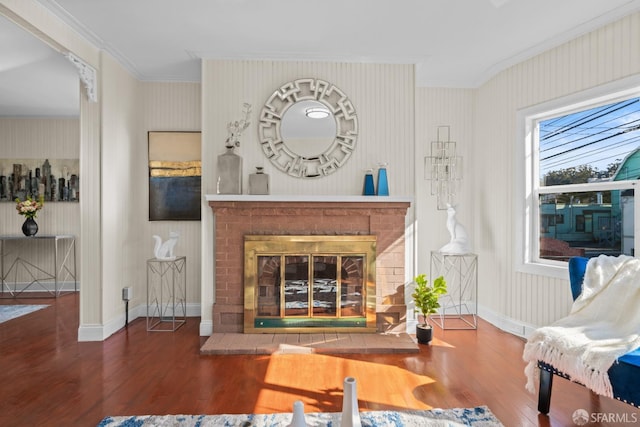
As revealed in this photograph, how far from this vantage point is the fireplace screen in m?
3.47

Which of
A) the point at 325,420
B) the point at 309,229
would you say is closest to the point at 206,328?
the point at 309,229

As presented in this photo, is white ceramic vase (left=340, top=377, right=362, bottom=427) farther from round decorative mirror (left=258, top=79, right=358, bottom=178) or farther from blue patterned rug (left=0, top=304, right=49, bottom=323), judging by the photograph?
blue patterned rug (left=0, top=304, right=49, bottom=323)

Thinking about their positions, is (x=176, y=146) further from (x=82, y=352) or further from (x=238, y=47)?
(x=82, y=352)

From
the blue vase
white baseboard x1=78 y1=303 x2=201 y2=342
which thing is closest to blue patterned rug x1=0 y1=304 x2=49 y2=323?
white baseboard x1=78 y1=303 x2=201 y2=342

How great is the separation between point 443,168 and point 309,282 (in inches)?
80.2

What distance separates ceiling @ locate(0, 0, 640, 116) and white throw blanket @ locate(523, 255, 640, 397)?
189 cm

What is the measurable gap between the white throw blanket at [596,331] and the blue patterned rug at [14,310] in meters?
5.06

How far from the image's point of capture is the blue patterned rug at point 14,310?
419 centimetres

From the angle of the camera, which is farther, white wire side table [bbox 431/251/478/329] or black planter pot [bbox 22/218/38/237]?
black planter pot [bbox 22/218/38/237]

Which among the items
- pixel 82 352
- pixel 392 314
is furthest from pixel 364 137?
pixel 82 352

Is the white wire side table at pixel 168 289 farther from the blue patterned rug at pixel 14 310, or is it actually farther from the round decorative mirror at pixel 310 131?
the round decorative mirror at pixel 310 131

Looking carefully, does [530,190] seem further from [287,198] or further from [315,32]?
[315,32]

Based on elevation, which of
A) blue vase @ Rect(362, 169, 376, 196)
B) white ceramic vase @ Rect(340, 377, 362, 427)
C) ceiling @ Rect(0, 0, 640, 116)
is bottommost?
white ceramic vase @ Rect(340, 377, 362, 427)

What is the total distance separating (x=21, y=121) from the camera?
18.5 feet
